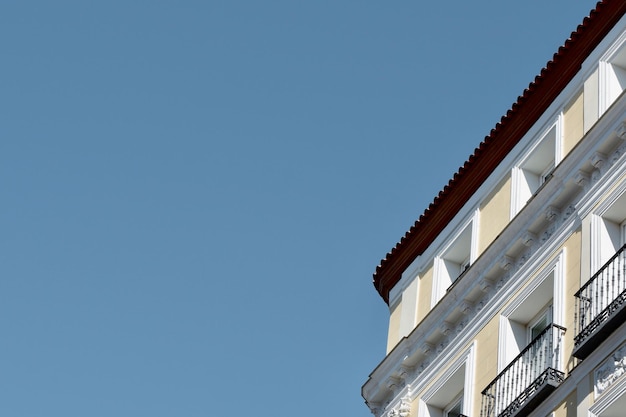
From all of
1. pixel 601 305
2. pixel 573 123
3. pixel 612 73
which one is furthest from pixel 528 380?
pixel 612 73

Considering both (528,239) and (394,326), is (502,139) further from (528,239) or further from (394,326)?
(394,326)

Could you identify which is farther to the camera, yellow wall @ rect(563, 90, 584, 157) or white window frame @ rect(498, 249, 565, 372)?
yellow wall @ rect(563, 90, 584, 157)

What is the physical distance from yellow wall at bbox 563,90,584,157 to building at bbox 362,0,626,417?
0.03m

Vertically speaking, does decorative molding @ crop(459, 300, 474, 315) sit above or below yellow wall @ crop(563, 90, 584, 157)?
below

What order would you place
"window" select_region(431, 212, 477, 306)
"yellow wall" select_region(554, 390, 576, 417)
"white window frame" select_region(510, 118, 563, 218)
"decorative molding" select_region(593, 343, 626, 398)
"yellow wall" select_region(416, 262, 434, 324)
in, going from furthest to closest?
"yellow wall" select_region(416, 262, 434, 324), "window" select_region(431, 212, 477, 306), "white window frame" select_region(510, 118, 563, 218), "yellow wall" select_region(554, 390, 576, 417), "decorative molding" select_region(593, 343, 626, 398)

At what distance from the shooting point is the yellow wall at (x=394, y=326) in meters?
25.9

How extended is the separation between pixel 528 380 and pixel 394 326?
6.36m

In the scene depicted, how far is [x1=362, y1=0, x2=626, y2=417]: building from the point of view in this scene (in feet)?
62.6

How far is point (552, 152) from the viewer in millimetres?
23578

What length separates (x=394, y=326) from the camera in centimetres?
2636

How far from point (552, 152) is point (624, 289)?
5377mm

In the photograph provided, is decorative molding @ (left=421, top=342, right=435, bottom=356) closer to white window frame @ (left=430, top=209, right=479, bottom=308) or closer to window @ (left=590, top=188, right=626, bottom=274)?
white window frame @ (left=430, top=209, right=479, bottom=308)

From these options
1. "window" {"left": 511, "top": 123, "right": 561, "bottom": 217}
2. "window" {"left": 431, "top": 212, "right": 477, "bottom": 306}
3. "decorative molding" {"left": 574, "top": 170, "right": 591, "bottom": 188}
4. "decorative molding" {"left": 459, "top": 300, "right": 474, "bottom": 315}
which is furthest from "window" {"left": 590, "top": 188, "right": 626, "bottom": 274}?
"window" {"left": 431, "top": 212, "right": 477, "bottom": 306}

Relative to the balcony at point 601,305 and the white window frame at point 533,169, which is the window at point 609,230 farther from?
the white window frame at point 533,169
